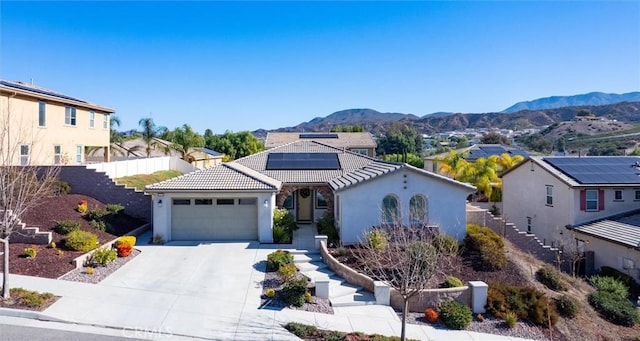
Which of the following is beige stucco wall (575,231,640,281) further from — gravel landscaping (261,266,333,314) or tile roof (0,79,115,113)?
tile roof (0,79,115,113)

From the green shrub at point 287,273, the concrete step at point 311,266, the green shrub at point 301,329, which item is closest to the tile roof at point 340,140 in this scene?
the concrete step at point 311,266

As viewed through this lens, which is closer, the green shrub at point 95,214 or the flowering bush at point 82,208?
the green shrub at point 95,214

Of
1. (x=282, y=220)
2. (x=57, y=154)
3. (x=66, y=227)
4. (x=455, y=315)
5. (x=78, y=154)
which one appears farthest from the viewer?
(x=78, y=154)

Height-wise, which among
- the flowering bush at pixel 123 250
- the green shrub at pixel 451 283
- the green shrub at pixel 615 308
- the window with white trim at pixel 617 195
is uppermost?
the window with white trim at pixel 617 195

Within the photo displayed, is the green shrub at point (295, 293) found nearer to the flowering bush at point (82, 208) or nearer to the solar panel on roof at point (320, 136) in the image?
the flowering bush at point (82, 208)

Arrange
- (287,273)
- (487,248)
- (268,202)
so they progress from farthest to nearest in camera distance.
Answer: (268,202) < (487,248) < (287,273)

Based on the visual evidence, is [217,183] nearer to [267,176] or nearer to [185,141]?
[267,176]

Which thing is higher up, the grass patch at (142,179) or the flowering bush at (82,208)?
the grass patch at (142,179)

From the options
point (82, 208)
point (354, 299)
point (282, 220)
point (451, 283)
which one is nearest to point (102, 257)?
point (82, 208)
